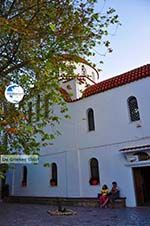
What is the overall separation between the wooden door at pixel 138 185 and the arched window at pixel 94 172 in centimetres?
254

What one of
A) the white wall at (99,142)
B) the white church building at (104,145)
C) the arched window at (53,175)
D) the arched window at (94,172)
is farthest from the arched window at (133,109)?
the arched window at (53,175)

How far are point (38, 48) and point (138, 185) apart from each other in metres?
9.94

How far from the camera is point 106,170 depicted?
16750 mm

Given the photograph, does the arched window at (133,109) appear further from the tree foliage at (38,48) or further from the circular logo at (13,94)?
the circular logo at (13,94)

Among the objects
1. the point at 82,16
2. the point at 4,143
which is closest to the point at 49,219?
the point at 4,143

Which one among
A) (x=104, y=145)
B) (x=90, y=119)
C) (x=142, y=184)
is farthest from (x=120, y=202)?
(x=90, y=119)

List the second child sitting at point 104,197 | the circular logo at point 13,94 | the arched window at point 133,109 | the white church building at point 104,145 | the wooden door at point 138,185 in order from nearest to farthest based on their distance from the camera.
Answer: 1. the circular logo at point 13,94
2. the wooden door at point 138,185
3. the second child sitting at point 104,197
4. the white church building at point 104,145
5. the arched window at point 133,109

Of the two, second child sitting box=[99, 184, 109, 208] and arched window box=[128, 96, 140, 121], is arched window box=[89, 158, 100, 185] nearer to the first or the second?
second child sitting box=[99, 184, 109, 208]

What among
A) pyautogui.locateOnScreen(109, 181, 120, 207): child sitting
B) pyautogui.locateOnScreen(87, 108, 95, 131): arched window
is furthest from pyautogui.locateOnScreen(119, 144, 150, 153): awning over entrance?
pyautogui.locateOnScreen(87, 108, 95, 131): arched window

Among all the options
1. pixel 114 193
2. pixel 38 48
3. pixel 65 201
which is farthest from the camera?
pixel 65 201

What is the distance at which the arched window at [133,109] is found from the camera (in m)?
16.0

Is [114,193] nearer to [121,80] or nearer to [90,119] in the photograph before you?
[90,119]

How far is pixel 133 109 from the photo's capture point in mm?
16297

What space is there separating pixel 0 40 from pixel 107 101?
945 cm
